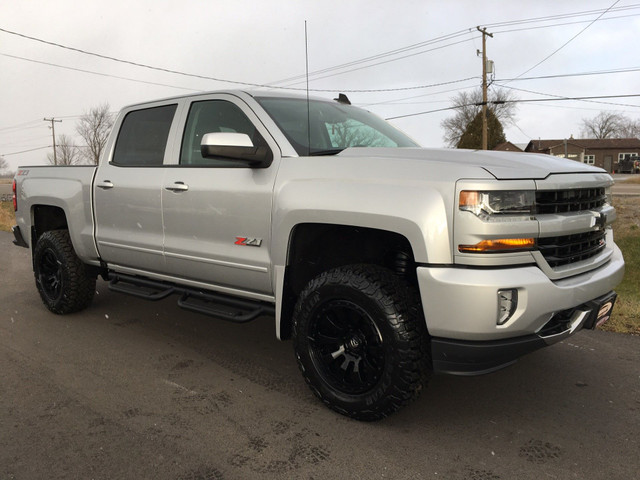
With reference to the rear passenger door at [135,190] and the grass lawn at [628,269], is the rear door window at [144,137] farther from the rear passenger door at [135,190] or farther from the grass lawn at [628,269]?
the grass lawn at [628,269]

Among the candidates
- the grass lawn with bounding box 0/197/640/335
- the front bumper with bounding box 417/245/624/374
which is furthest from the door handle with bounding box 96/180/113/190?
the grass lawn with bounding box 0/197/640/335

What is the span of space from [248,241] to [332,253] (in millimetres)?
545

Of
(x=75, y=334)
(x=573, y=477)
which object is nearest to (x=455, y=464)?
(x=573, y=477)

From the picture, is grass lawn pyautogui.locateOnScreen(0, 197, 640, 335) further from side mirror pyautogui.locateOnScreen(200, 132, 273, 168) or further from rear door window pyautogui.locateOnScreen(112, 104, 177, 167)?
rear door window pyautogui.locateOnScreen(112, 104, 177, 167)

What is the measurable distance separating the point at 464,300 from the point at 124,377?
2441 millimetres

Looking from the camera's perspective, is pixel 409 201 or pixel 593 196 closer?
pixel 409 201

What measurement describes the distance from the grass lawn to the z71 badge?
3246 mm

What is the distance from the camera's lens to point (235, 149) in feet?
10.5

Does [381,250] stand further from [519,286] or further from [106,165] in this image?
[106,165]

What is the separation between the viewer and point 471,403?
10.7ft

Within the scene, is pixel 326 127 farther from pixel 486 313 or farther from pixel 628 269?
pixel 628 269

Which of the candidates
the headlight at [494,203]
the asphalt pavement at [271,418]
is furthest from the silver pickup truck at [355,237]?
the asphalt pavement at [271,418]

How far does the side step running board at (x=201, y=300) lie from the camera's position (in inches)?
140

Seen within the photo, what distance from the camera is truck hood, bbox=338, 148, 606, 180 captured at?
2615 mm
